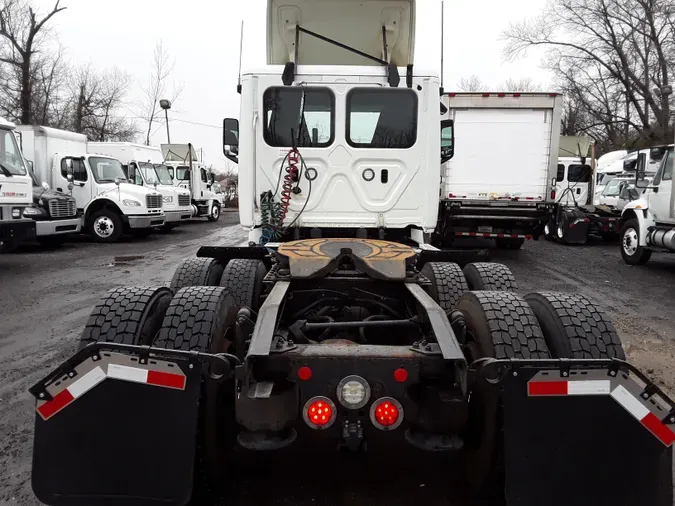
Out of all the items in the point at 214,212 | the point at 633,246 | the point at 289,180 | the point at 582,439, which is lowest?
the point at 214,212

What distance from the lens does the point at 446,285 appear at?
372cm

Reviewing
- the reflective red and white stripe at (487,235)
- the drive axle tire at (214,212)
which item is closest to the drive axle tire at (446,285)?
the reflective red and white stripe at (487,235)

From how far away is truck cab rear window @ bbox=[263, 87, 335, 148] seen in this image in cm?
516

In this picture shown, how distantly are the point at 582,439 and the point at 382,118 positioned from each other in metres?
3.85

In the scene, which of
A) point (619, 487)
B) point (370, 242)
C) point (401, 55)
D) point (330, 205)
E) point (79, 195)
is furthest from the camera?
point (79, 195)

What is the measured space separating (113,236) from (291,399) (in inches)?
576

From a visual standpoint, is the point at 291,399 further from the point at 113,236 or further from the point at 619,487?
the point at 113,236

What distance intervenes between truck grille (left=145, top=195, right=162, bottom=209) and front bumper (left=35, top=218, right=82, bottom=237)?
7.12 feet

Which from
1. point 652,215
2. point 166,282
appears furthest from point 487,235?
point 166,282

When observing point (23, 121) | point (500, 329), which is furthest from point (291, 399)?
point (23, 121)

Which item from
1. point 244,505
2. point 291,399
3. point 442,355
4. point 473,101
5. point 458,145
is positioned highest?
point 473,101

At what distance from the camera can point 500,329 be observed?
2.45m

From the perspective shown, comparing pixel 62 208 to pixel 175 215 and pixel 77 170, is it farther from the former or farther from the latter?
pixel 175 215

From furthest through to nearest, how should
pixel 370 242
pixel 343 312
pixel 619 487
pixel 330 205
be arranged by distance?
1. pixel 330 205
2. pixel 370 242
3. pixel 343 312
4. pixel 619 487
